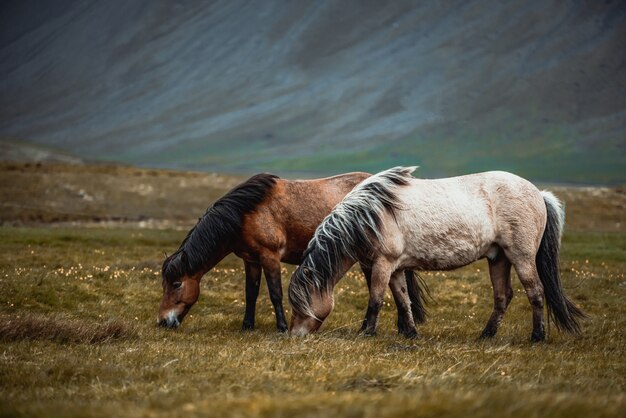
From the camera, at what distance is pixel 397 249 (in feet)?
41.1

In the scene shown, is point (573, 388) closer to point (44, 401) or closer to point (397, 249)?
point (397, 249)

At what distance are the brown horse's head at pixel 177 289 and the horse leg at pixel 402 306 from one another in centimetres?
390

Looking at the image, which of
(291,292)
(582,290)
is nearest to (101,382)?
(291,292)

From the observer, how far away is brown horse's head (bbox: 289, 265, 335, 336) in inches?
476

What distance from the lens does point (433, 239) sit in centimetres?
1277

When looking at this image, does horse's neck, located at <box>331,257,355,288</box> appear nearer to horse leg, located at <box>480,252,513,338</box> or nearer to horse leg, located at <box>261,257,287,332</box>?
horse leg, located at <box>261,257,287,332</box>

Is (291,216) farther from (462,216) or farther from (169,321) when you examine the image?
(462,216)

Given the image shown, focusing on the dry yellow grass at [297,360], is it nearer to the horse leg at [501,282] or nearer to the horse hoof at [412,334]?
the horse hoof at [412,334]

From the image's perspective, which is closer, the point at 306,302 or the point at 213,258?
the point at 306,302

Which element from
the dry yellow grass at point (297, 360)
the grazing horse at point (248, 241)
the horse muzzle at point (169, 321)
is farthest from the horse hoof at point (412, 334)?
the horse muzzle at point (169, 321)

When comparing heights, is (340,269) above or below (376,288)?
above

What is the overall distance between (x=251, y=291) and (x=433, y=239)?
3.92 meters

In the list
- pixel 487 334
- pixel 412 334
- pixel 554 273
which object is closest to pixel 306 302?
pixel 412 334

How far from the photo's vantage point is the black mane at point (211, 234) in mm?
13977
